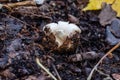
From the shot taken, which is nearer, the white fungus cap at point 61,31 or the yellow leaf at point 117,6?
the white fungus cap at point 61,31

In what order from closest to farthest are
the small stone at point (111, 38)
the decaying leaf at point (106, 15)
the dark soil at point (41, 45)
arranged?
1. the dark soil at point (41, 45)
2. the small stone at point (111, 38)
3. the decaying leaf at point (106, 15)

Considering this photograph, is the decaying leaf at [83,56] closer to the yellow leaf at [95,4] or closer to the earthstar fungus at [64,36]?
the earthstar fungus at [64,36]

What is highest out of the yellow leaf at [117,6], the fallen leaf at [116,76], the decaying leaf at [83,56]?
the yellow leaf at [117,6]

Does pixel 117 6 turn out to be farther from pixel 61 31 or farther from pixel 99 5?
pixel 61 31

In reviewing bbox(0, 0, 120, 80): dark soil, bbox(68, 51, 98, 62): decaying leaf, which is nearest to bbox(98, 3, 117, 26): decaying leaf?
bbox(0, 0, 120, 80): dark soil

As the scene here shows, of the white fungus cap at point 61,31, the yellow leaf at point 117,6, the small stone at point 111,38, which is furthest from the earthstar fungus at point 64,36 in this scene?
the yellow leaf at point 117,6

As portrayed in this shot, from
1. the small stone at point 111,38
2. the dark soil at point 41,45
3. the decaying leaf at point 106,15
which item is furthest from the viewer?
the decaying leaf at point 106,15

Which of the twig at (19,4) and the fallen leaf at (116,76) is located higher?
the twig at (19,4)

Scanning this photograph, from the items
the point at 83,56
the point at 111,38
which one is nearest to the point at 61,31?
the point at 83,56

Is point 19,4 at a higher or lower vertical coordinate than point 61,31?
higher
